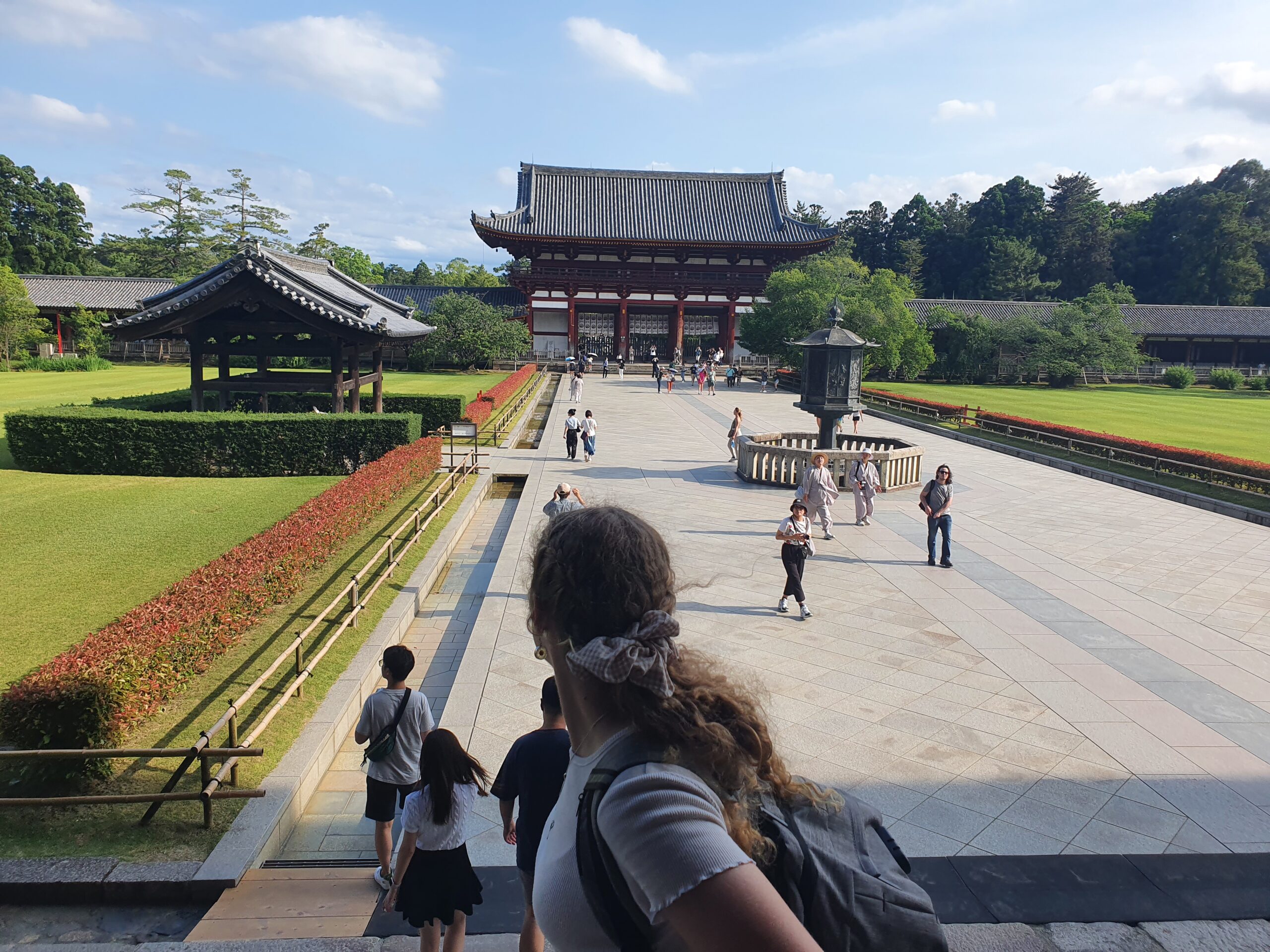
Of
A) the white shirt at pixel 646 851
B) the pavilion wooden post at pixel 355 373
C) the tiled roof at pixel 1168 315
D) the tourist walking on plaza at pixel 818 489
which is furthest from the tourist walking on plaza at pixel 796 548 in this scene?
the tiled roof at pixel 1168 315

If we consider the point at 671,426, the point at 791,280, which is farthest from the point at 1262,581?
the point at 791,280

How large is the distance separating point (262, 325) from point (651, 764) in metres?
17.5

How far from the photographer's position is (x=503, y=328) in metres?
41.5

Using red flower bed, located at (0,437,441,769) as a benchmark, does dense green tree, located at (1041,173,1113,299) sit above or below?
above

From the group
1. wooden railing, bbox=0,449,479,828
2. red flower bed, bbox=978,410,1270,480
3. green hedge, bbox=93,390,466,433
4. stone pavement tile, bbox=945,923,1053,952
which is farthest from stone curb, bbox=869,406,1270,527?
wooden railing, bbox=0,449,479,828

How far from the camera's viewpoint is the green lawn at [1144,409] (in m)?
23.5

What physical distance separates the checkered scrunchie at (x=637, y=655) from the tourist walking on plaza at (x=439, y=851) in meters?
2.37

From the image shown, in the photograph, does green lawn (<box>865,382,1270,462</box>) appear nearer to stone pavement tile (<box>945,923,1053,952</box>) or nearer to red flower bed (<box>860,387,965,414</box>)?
red flower bed (<box>860,387,965,414</box>)

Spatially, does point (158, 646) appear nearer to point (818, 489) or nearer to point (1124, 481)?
point (818, 489)

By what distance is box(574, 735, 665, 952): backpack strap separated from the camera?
133cm

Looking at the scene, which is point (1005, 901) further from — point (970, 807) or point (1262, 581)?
point (1262, 581)

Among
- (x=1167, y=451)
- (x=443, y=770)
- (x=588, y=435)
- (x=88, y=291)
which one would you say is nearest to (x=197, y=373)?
(x=588, y=435)

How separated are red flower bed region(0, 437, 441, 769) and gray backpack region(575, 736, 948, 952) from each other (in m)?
5.00

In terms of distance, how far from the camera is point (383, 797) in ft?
14.7
